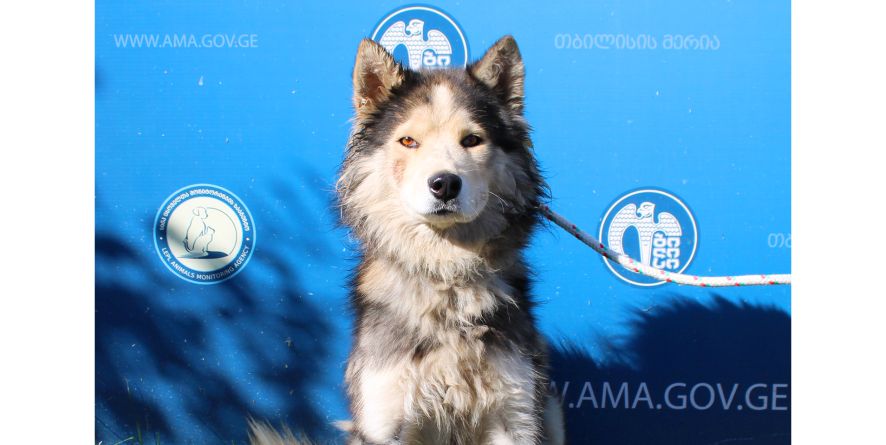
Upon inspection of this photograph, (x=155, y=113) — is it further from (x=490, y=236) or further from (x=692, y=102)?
(x=692, y=102)

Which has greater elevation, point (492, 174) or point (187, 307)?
point (492, 174)

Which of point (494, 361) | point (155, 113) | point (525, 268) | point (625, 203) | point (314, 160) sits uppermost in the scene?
point (155, 113)

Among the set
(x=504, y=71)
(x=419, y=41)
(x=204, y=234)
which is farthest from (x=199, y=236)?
(x=504, y=71)

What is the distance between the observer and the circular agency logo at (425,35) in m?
3.76

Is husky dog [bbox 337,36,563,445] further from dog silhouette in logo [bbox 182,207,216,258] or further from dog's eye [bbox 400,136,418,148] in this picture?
Answer: dog silhouette in logo [bbox 182,207,216,258]

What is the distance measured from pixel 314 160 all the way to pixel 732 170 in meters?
2.32

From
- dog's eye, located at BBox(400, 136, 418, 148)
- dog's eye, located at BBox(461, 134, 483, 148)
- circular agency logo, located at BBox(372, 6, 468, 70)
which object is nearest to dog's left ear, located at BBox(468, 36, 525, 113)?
dog's eye, located at BBox(461, 134, 483, 148)

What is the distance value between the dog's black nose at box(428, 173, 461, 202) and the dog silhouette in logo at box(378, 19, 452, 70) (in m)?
1.50

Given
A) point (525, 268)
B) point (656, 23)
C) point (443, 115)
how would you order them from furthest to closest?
point (656, 23)
point (525, 268)
point (443, 115)

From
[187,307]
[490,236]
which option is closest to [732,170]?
[490,236]

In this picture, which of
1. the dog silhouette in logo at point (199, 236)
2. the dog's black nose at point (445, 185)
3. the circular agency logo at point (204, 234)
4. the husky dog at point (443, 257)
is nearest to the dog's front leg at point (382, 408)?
the husky dog at point (443, 257)

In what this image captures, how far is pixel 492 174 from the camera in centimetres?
270

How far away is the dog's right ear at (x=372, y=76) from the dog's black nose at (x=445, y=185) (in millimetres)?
572

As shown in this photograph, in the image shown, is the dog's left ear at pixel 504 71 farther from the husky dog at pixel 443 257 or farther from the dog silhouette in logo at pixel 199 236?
the dog silhouette in logo at pixel 199 236
